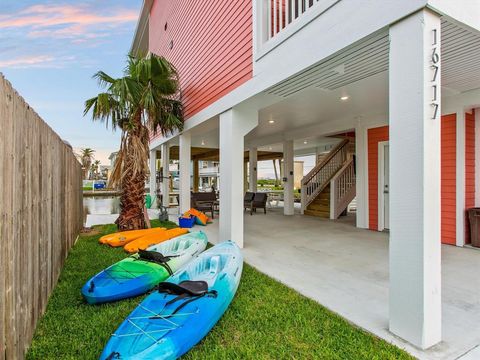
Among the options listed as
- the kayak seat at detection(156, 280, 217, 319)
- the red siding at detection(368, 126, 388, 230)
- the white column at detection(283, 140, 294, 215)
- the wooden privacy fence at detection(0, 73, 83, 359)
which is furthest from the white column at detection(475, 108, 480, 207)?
the wooden privacy fence at detection(0, 73, 83, 359)

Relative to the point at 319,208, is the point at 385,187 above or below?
above

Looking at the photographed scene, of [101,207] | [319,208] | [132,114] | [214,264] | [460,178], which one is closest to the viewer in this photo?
[214,264]

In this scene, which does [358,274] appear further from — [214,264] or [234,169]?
[234,169]

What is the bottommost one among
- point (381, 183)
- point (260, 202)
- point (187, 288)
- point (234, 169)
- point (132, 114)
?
point (187, 288)

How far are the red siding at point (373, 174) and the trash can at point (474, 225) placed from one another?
2102mm

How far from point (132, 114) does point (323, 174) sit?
7.23 m

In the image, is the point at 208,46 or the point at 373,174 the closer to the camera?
the point at 208,46

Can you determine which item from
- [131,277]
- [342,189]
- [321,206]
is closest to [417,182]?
[131,277]

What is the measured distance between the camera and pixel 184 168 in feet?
31.1

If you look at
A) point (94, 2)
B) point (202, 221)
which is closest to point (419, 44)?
point (202, 221)

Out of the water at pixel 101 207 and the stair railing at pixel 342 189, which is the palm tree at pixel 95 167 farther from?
the stair railing at pixel 342 189

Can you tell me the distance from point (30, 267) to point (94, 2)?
29.5ft

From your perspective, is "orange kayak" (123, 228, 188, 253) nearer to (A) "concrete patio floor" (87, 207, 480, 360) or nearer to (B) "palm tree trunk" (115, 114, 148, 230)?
(A) "concrete patio floor" (87, 207, 480, 360)

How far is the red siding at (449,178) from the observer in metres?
5.73
